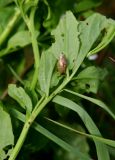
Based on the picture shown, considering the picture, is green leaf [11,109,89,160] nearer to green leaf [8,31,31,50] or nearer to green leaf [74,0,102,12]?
green leaf [8,31,31,50]

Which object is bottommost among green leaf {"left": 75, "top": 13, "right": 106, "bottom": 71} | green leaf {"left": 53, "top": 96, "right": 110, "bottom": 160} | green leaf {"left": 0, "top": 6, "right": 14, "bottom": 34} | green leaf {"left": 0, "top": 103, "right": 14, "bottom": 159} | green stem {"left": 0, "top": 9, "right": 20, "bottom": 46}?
green leaf {"left": 53, "top": 96, "right": 110, "bottom": 160}

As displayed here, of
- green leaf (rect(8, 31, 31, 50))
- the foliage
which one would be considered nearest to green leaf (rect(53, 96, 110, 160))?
the foliage

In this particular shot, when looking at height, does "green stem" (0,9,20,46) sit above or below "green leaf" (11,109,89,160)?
above

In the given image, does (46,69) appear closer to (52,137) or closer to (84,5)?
(52,137)

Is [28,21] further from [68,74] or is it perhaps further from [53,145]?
[53,145]

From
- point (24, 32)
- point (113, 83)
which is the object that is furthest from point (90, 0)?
point (113, 83)
